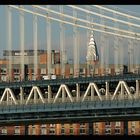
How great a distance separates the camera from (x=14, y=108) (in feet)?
91.1

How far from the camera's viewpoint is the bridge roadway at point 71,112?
25688 millimetres

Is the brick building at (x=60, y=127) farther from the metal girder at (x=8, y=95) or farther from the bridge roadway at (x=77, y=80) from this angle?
the metal girder at (x=8, y=95)

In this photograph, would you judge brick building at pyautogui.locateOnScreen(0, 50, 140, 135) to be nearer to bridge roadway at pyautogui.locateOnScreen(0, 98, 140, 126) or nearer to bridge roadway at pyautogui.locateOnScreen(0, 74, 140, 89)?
bridge roadway at pyautogui.locateOnScreen(0, 74, 140, 89)

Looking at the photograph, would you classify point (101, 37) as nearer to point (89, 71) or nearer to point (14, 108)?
point (89, 71)

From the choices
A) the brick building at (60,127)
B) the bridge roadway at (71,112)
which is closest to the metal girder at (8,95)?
the bridge roadway at (71,112)

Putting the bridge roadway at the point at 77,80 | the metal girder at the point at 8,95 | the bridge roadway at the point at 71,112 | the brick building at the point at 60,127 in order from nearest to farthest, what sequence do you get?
the bridge roadway at the point at 71,112, the bridge roadway at the point at 77,80, the metal girder at the point at 8,95, the brick building at the point at 60,127

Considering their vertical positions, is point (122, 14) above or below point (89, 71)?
above

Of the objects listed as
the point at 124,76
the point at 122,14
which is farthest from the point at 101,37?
the point at 124,76

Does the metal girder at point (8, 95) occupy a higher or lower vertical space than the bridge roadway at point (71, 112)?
higher

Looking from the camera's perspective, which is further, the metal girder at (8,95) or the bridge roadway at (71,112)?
the metal girder at (8,95)

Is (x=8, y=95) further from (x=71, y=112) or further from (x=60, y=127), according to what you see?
(x=60, y=127)

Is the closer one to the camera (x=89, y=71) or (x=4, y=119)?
(x=4, y=119)

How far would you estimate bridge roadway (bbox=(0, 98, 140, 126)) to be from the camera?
25.7m

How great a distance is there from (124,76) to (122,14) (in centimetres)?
883
